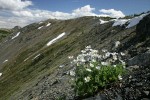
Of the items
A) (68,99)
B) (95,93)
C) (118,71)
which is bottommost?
(68,99)

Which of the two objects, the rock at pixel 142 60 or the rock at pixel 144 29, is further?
the rock at pixel 144 29

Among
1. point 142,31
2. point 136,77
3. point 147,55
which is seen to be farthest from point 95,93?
point 142,31

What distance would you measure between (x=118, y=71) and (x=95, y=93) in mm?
1530

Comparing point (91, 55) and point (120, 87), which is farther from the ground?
point (91, 55)

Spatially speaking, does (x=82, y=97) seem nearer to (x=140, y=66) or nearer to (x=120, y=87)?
(x=120, y=87)

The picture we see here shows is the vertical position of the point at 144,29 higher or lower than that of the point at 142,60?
higher

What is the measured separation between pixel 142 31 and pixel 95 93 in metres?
13.8

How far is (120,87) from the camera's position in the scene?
1412 cm

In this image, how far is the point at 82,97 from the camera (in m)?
15.3

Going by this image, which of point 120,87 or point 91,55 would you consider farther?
point 91,55

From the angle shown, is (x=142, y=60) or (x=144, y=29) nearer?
(x=142, y=60)

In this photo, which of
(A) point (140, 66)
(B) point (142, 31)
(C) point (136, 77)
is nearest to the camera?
(C) point (136, 77)

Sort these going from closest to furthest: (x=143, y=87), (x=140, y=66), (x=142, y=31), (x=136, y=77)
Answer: (x=143, y=87), (x=136, y=77), (x=140, y=66), (x=142, y=31)

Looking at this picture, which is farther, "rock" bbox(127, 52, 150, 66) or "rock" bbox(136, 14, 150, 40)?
"rock" bbox(136, 14, 150, 40)
